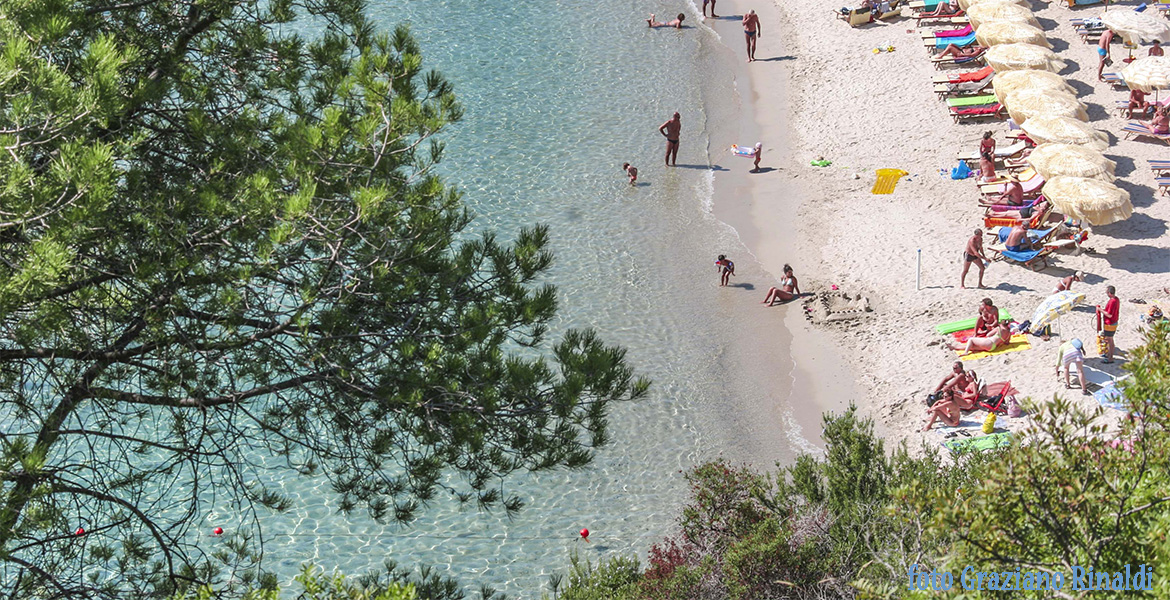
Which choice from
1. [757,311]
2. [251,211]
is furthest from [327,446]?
[757,311]

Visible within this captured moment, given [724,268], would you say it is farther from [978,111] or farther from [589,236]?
[978,111]

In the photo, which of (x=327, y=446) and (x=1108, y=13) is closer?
(x=327, y=446)

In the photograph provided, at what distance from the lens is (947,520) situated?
6008mm

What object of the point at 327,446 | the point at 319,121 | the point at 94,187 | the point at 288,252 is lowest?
the point at 327,446

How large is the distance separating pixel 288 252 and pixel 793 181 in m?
17.1

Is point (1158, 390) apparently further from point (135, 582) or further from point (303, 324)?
point (135, 582)

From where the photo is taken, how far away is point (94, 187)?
5984mm

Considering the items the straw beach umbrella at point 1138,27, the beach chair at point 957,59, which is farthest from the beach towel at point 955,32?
the straw beach umbrella at point 1138,27

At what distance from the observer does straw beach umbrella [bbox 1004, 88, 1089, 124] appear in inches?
851

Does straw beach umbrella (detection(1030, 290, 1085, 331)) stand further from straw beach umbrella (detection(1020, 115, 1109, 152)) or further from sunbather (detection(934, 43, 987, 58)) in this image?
sunbather (detection(934, 43, 987, 58))

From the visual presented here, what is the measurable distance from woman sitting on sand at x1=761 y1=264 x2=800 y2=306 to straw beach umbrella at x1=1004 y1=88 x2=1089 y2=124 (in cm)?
695

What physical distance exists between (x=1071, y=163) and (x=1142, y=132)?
3.96 meters

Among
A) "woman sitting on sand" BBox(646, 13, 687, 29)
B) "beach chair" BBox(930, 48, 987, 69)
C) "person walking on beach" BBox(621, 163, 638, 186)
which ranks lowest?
"person walking on beach" BBox(621, 163, 638, 186)

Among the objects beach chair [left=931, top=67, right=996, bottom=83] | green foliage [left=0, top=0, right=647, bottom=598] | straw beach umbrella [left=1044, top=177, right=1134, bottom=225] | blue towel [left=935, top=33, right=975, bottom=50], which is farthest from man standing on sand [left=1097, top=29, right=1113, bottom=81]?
green foliage [left=0, top=0, right=647, bottom=598]
